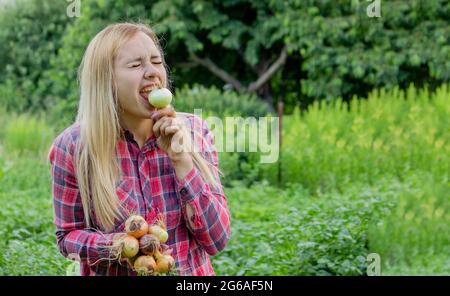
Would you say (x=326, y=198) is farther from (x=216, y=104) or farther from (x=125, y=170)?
(x=125, y=170)

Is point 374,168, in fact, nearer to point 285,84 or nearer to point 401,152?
point 401,152

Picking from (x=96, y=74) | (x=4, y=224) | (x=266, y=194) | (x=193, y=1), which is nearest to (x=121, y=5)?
(x=193, y=1)

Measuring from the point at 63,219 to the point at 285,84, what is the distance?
10902 millimetres

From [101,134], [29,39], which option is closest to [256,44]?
[29,39]

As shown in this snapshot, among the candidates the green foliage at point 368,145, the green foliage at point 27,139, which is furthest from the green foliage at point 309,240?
the green foliage at point 27,139

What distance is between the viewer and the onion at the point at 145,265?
2.77 metres

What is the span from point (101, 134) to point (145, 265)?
1.44ft

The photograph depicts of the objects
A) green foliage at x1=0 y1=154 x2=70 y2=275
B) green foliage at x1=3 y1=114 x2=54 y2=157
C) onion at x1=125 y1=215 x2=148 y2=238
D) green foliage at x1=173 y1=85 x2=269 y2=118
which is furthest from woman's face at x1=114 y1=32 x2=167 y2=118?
green foliage at x1=173 y1=85 x2=269 y2=118

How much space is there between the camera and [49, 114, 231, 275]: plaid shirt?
2918mm

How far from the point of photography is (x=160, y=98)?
2850 millimetres

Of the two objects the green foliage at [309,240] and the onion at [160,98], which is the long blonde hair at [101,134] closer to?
the onion at [160,98]

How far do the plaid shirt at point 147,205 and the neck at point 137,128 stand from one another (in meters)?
0.02

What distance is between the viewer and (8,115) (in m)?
12.5

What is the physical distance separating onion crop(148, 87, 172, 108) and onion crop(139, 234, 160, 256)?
15.3 inches
